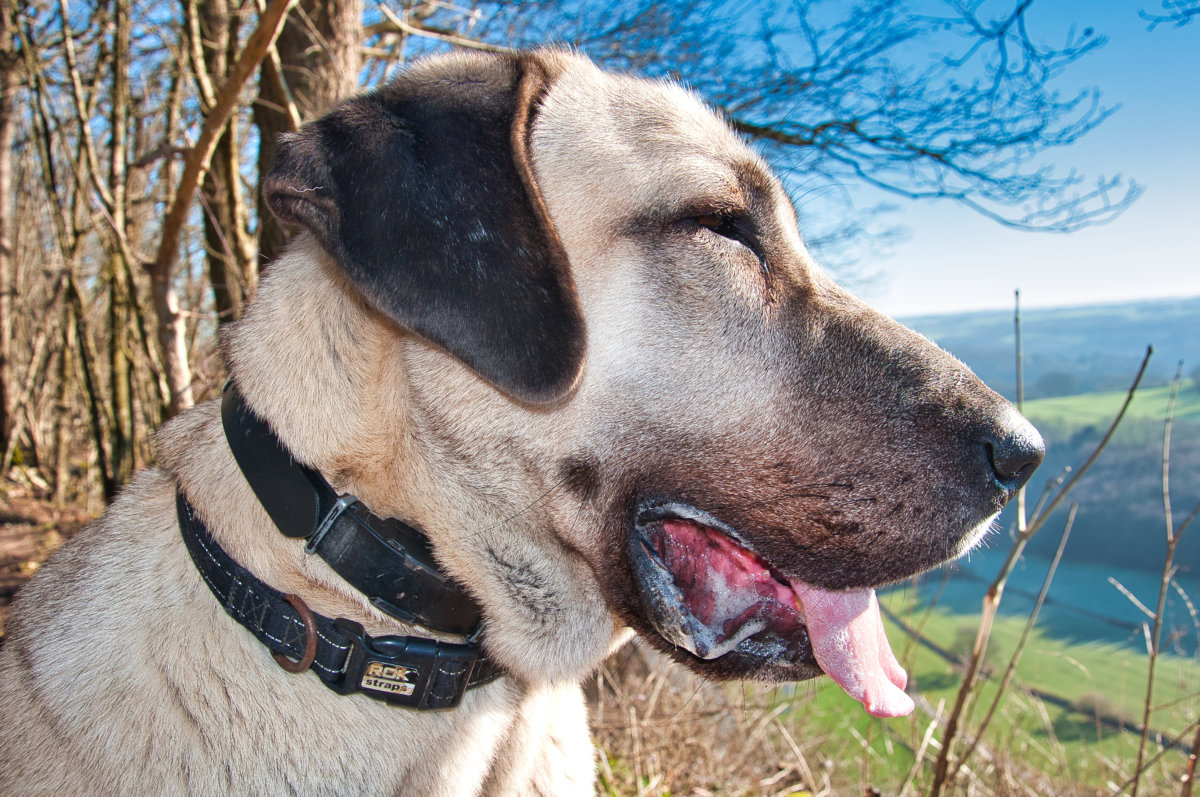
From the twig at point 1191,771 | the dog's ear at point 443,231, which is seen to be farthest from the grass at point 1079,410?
the dog's ear at point 443,231

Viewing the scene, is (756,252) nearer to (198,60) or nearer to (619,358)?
(619,358)

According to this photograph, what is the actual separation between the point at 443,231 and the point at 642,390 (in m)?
0.58

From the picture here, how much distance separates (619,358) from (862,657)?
97 cm

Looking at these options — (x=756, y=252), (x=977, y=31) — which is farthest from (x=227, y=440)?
(x=977, y=31)

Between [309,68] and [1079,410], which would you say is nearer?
[309,68]

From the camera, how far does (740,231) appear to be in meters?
1.93

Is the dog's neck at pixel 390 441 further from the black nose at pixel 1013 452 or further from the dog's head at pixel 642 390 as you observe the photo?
the black nose at pixel 1013 452

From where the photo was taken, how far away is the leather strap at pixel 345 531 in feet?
5.34

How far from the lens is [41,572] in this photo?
84.5 inches

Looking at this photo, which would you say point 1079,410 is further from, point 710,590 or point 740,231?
point 710,590

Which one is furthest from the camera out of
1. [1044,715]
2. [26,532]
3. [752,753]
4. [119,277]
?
[26,532]

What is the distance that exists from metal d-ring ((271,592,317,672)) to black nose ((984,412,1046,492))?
153 centimetres

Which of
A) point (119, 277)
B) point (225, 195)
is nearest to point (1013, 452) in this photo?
point (225, 195)

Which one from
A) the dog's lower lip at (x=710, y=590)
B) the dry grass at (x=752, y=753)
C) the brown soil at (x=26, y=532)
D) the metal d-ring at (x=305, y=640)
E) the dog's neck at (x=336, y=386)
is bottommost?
the brown soil at (x=26, y=532)
